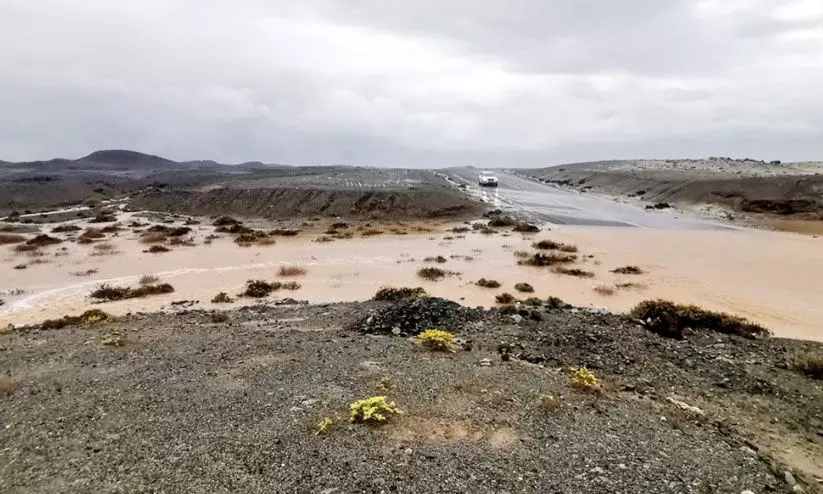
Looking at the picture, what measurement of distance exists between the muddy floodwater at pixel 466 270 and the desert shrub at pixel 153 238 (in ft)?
2.23

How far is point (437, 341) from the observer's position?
1240 cm

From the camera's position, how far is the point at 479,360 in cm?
1173

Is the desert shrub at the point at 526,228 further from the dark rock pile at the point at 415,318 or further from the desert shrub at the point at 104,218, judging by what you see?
the desert shrub at the point at 104,218

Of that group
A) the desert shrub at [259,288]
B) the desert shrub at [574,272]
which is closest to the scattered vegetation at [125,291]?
the desert shrub at [259,288]

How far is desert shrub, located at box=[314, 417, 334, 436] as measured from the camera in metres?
8.29

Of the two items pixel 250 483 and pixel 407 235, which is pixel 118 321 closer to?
pixel 250 483

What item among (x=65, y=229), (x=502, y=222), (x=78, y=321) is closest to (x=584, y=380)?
(x=78, y=321)

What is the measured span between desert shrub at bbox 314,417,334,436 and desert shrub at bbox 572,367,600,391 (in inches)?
188

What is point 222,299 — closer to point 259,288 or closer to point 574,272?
point 259,288

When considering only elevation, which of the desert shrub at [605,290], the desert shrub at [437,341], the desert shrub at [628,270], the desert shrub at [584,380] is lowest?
the desert shrub at [605,290]

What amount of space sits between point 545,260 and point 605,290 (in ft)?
20.7

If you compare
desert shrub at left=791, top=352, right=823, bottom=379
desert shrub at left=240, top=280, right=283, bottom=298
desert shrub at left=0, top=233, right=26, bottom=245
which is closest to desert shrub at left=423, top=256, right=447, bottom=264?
desert shrub at left=240, top=280, right=283, bottom=298

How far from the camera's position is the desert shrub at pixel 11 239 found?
36638 mm

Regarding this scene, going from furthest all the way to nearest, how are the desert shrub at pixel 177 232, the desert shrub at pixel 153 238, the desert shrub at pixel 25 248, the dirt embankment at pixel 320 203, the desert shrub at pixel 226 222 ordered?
the dirt embankment at pixel 320 203, the desert shrub at pixel 226 222, the desert shrub at pixel 177 232, the desert shrub at pixel 153 238, the desert shrub at pixel 25 248
